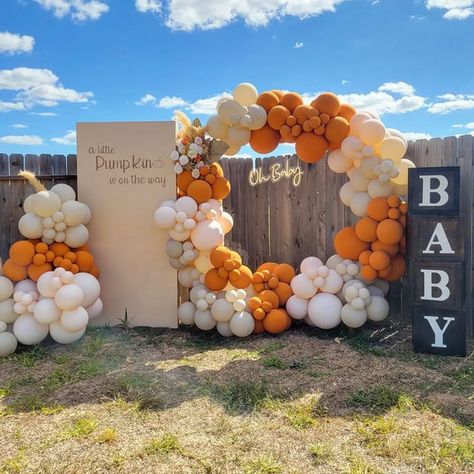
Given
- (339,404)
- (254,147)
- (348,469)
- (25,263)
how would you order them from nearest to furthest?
(348,469)
(339,404)
(25,263)
(254,147)

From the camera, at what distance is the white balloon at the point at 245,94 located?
4.82 m

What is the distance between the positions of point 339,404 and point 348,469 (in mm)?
800

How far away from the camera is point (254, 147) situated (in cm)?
498

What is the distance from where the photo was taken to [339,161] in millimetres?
4832

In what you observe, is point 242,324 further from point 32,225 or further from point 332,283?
point 32,225

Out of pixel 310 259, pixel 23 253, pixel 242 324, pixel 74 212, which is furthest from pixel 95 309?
pixel 310 259

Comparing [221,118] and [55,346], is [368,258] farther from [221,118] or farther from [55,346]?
[55,346]

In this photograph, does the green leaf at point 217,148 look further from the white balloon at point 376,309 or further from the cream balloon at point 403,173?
the white balloon at point 376,309

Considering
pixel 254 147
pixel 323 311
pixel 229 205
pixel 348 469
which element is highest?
pixel 254 147

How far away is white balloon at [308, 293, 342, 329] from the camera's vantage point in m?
4.64

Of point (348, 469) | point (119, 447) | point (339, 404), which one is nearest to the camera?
point (348, 469)

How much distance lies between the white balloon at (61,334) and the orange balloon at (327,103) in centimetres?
335

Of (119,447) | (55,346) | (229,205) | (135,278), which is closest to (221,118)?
(229,205)

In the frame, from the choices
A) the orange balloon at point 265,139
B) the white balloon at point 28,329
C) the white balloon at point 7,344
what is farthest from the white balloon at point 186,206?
the white balloon at point 7,344
